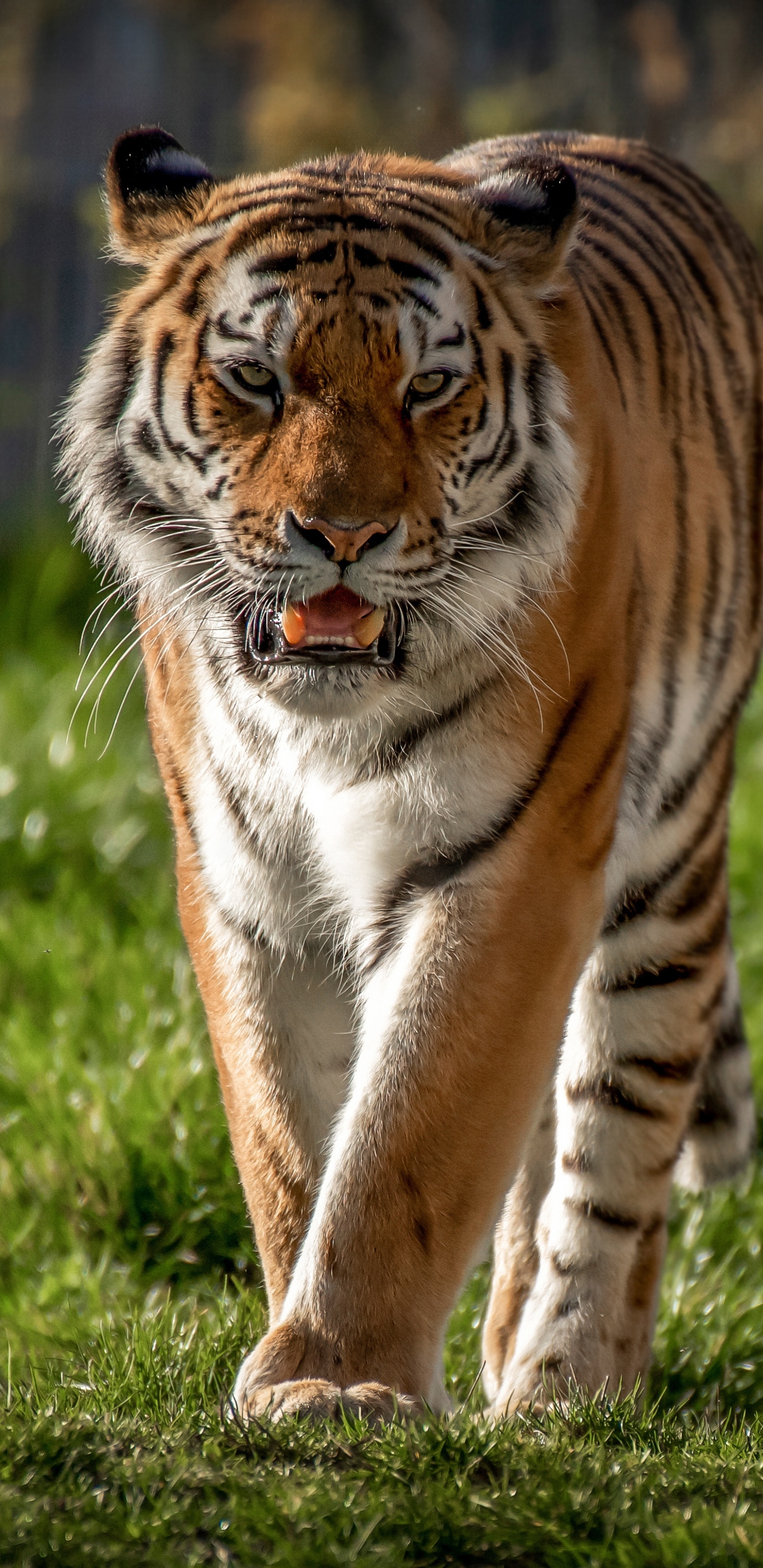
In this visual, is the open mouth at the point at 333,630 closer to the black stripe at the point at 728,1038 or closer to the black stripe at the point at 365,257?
the black stripe at the point at 365,257

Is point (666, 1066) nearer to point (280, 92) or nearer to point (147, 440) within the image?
point (147, 440)

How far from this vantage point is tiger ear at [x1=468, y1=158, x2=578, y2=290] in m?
2.46

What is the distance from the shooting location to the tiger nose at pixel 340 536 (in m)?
2.14

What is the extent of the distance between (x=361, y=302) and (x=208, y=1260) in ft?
6.13

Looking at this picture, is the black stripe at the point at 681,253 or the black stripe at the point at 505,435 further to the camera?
the black stripe at the point at 681,253

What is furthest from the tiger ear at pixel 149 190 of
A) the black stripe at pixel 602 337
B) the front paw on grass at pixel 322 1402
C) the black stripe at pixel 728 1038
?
the black stripe at pixel 728 1038

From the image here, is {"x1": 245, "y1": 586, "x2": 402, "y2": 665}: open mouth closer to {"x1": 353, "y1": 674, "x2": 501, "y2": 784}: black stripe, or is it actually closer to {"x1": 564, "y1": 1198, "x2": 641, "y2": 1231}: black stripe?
{"x1": 353, "y1": 674, "x2": 501, "y2": 784}: black stripe

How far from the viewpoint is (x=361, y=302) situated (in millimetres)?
2256

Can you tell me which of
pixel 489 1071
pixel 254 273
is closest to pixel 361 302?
pixel 254 273

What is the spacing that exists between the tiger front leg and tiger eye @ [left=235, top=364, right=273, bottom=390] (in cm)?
63

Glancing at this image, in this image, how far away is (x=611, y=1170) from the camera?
3.11 meters

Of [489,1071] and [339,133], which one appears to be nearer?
[489,1071]

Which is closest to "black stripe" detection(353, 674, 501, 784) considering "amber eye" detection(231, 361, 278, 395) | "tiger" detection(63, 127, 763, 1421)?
"tiger" detection(63, 127, 763, 1421)

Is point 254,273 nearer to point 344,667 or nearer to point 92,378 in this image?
point 92,378
